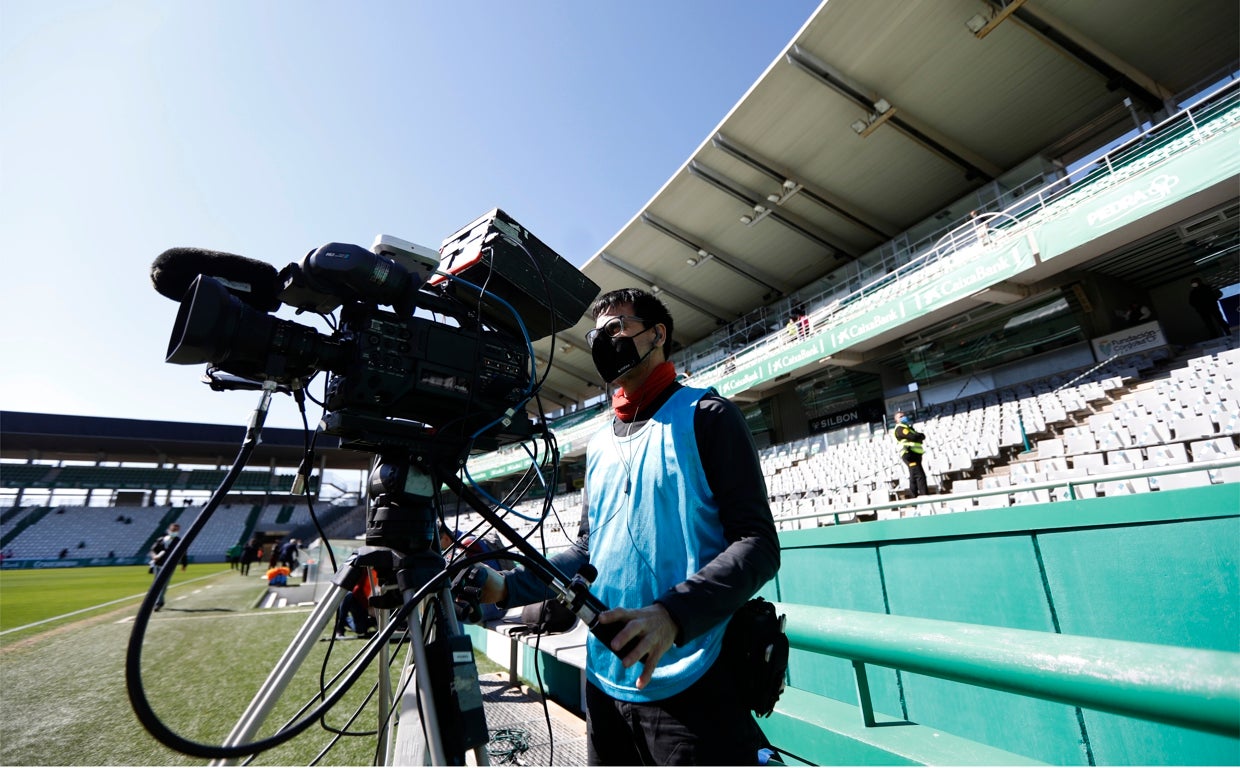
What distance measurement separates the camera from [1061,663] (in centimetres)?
87

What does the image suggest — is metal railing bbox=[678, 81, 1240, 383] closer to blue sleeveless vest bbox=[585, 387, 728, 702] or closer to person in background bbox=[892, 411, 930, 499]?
person in background bbox=[892, 411, 930, 499]

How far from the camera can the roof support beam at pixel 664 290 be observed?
630 inches

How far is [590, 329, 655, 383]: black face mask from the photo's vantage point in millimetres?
1396

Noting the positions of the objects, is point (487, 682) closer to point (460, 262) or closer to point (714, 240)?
point (460, 262)

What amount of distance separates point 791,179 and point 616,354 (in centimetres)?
1284

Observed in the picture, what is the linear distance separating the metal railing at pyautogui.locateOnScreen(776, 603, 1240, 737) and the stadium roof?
9204mm

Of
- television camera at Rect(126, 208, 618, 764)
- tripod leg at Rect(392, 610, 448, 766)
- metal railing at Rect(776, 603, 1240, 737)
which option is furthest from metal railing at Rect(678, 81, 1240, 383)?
tripod leg at Rect(392, 610, 448, 766)

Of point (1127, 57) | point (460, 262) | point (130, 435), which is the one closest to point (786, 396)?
point (1127, 57)

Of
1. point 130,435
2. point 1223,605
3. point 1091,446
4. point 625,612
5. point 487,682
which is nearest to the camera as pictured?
point 625,612

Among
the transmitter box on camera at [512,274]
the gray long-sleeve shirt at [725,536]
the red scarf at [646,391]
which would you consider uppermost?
the transmitter box on camera at [512,274]

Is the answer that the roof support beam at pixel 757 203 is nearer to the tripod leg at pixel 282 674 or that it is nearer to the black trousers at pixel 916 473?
the black trousers at pixel 916 473

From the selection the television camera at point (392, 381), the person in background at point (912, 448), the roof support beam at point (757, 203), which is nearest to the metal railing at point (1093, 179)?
the roof support beam at point (757, 203)

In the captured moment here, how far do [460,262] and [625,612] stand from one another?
3.23ft

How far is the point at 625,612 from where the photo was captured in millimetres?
773
